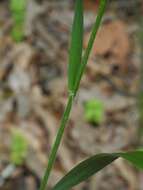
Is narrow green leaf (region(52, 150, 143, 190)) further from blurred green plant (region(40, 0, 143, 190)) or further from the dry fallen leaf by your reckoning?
the dry fallen leaf

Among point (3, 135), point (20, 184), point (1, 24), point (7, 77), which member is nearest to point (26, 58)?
point (7, 77)

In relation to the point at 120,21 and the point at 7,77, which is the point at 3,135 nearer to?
the point at 7,77

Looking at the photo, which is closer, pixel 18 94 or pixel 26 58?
pixel 18 94

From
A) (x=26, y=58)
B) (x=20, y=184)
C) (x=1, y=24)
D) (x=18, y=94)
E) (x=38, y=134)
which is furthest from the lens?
(x=1, y=24)

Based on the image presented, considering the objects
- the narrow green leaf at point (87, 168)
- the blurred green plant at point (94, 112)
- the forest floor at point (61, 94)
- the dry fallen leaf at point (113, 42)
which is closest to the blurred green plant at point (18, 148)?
the forest floor at point (61, 94)

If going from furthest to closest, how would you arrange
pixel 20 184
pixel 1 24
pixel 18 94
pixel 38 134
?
pixel 1 24
pixel 18 94
pixel 38 134
pixel 20 184
